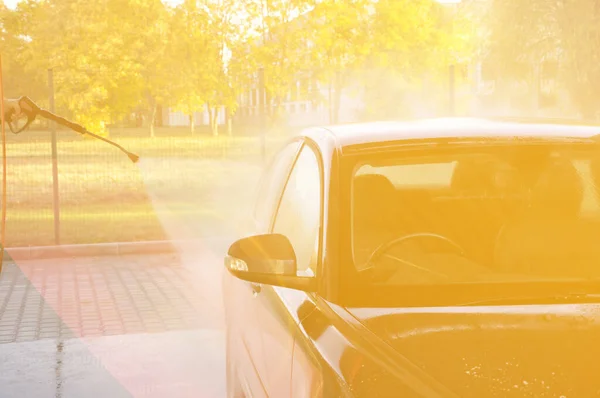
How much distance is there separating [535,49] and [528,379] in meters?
23.7

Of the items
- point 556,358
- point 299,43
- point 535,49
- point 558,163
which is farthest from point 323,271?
point 299,43

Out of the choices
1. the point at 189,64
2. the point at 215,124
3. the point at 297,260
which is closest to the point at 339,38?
the point at 215,124

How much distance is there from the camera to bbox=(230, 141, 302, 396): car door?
4098 mm

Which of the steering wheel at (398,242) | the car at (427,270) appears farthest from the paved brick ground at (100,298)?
the steering wheel at (398,242)

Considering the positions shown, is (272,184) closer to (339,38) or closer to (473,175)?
(473,175)

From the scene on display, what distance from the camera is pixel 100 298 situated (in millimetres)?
10039

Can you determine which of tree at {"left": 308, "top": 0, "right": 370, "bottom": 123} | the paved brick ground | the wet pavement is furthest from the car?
tree at {"left": 308, "top": 0, "right": 370, "bottom": 123}

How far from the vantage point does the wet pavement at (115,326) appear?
6.74 m

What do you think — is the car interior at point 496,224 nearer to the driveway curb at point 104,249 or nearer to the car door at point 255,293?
the car door at point 255,293

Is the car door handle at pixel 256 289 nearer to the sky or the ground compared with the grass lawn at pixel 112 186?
nearer to the sky

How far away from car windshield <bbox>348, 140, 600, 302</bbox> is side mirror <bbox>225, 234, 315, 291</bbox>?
8.9 inches

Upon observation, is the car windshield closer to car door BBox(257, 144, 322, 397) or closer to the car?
the car

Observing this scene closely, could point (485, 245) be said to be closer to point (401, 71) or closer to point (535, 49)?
point (535, 49)

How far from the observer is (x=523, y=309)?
3271mm
